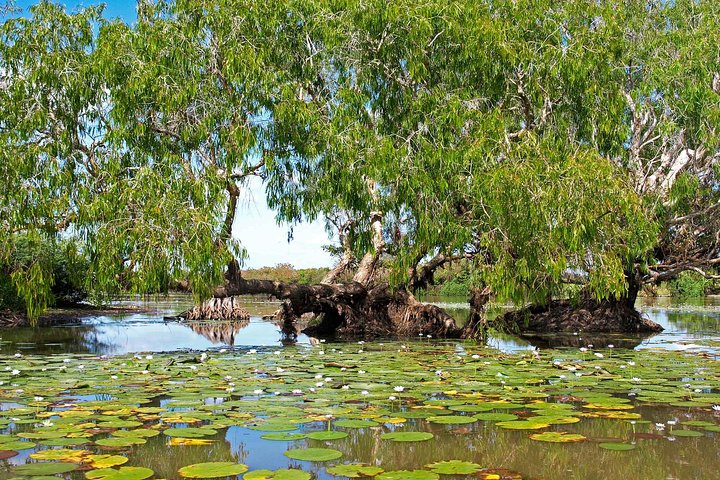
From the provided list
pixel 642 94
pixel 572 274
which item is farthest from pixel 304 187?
pixel 642 94

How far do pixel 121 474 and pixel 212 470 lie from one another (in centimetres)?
46

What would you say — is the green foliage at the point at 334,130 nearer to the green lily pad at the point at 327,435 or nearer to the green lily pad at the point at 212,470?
the green lily pad at the point at 327,435

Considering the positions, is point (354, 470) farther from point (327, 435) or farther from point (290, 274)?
point (290, 274)

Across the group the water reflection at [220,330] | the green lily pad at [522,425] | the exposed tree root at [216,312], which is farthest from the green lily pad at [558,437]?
the exposed tree root at [216,312]

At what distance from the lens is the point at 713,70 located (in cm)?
1310

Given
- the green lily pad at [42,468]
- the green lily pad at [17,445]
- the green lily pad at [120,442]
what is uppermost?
the green lily pad at [17,445]

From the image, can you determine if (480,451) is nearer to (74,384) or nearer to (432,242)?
(74,384)

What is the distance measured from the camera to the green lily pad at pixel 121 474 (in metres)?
3.56

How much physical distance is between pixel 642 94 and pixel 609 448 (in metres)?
10.6

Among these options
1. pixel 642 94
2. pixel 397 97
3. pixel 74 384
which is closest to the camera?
pixel 74 384

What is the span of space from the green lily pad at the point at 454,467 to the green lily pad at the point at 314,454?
0.56 metres

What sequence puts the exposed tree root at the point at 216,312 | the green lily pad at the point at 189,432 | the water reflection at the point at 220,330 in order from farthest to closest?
the exposed tree root at the point at 216,312, the water reflection at the point at 220,330, the green lily pad at the point at 189,432

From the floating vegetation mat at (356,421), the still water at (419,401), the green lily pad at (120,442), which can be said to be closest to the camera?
Result: the floating vegetation mat at (356,421)

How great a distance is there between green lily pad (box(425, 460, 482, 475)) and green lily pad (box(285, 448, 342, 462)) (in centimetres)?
56
